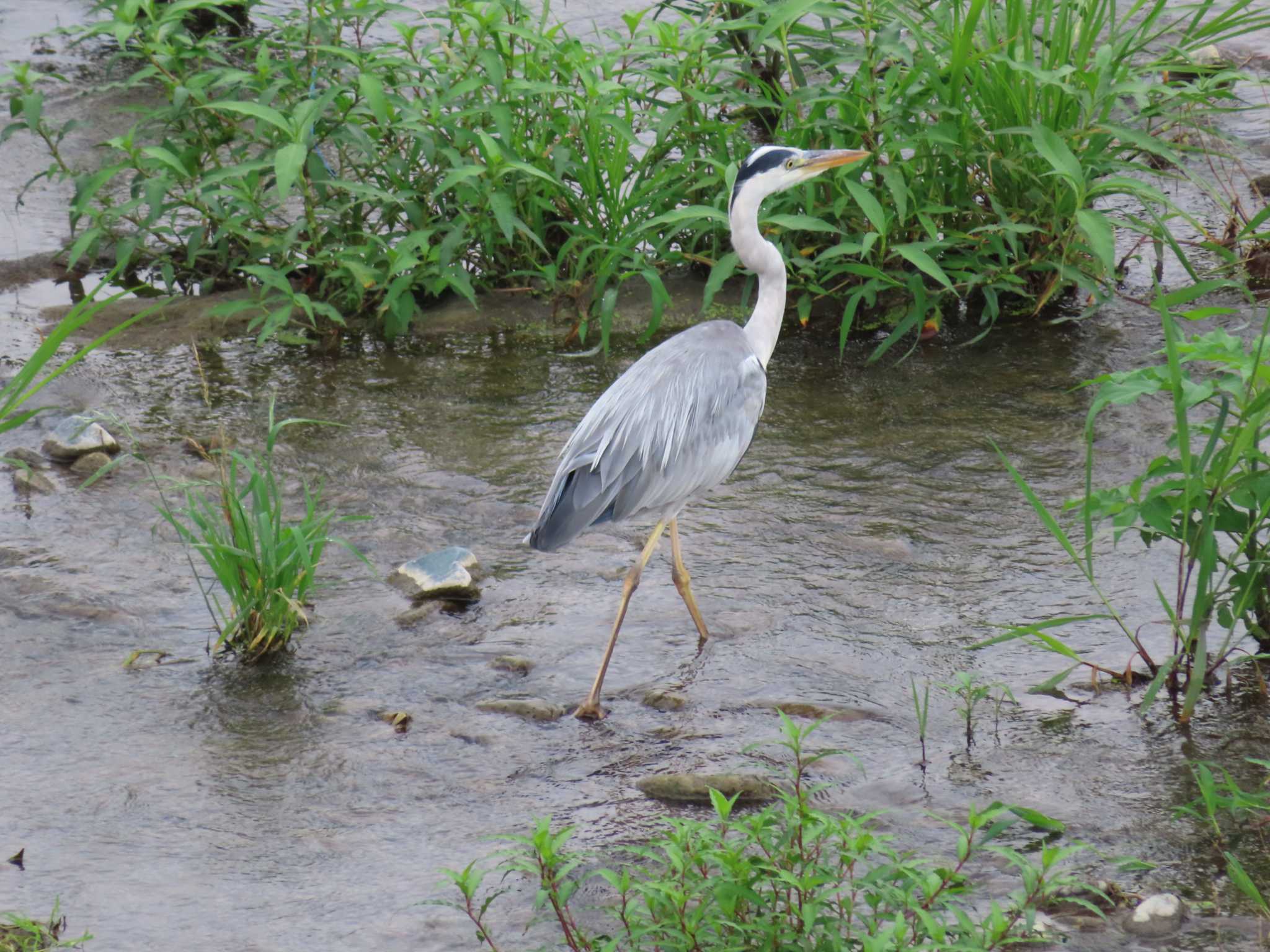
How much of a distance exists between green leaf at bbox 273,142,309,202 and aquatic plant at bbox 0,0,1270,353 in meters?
0.01

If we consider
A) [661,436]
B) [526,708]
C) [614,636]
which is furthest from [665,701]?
[661,436]

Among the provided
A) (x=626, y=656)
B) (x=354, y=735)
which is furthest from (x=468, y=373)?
(x=354, y=735)

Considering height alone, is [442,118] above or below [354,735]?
above

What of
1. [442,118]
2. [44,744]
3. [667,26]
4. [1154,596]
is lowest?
[44,744]

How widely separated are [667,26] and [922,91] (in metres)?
1.08

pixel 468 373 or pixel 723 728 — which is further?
pixel 468 373

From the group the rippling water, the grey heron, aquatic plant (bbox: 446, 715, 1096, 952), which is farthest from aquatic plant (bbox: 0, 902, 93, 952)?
the grey heron

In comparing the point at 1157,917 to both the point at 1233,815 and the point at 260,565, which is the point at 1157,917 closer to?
the point at 1233,815

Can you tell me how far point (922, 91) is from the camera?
18.3 feet

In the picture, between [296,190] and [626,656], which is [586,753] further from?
[296,190]

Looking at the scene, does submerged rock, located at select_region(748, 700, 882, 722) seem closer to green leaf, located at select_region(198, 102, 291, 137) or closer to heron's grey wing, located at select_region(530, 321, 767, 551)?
heron's grey wing, located at select_region(530, 321, 767, 551)

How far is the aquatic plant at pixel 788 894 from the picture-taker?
8.64ft

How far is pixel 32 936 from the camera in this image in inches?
115

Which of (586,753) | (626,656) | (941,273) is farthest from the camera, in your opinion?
(941,273)
